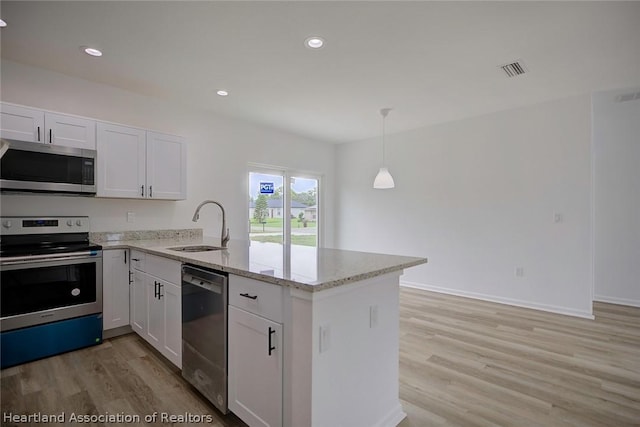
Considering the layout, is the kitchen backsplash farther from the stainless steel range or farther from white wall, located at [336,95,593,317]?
white wall, located at [336,95,593,317]

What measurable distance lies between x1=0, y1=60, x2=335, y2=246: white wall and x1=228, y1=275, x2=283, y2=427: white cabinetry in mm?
2380

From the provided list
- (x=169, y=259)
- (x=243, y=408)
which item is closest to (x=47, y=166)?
(x=169, y=259)

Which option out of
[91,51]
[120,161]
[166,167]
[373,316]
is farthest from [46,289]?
[373,316]

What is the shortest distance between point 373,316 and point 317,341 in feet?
1.47

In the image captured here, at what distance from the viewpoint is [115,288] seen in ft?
9.61

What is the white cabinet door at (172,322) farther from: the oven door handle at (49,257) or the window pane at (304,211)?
the window pane at (304,211)

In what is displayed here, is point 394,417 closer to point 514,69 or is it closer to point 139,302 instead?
point 139,302

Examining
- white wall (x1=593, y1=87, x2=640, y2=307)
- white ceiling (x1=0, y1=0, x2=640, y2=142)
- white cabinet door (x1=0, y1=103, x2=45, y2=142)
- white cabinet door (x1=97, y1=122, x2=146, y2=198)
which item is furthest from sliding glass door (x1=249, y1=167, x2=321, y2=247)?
white wall (x1=593, y1=87, x2=640, y2=307)

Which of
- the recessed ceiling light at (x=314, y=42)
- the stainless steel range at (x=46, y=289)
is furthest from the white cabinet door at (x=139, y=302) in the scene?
the recessed ceiling light at (x=314, y=42)

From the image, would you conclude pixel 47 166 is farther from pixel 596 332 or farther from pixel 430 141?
pixel 596 332

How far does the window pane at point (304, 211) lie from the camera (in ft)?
18.1

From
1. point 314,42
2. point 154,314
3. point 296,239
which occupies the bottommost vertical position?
point 154,314

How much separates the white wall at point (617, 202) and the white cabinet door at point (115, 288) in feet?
19.1

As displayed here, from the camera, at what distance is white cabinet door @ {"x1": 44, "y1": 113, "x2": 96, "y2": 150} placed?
2717 millimetres
